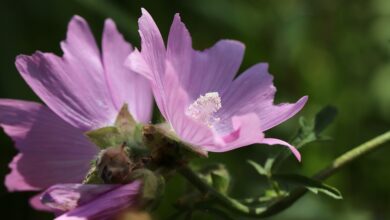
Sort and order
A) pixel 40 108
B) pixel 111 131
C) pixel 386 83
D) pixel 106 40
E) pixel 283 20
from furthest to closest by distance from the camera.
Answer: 1. pixel 283 20
2. pixel 386 83
3. pixel 106 40
4. pixel 40 108
5. pixel 111 131

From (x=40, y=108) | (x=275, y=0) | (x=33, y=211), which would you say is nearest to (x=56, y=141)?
(x=40, y=108)

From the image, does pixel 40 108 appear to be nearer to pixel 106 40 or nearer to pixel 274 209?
pixel 106 40

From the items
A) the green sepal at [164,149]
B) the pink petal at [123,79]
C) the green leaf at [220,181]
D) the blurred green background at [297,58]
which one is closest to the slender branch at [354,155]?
the green leaf at [220,181]

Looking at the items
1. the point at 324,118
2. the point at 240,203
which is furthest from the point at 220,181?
the point at 324,118

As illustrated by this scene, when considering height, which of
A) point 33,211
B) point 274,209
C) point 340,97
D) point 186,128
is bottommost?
point 33,211

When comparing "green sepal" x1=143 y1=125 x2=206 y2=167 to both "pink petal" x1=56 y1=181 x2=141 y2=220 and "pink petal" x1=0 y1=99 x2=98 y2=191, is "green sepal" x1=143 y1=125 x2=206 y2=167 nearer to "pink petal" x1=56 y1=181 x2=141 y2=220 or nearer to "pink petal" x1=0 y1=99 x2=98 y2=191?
"pink petal" x1=56 y1=181 x2=141 y2=220

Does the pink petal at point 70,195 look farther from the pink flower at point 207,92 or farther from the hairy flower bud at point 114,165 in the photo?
the pink flower at point 207,92

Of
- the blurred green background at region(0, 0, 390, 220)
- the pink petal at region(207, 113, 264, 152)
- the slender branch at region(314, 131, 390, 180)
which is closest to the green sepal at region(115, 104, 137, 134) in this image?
the pink petal at region(207, 113, 264, 152)
